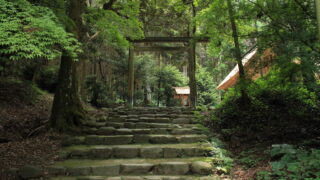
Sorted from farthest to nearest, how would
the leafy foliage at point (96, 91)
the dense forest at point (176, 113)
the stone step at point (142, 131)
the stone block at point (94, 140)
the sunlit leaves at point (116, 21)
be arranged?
the leafy foliage at point (96, 91) < the sunlit leaves at point (116, 21) < the stone step at point (142, 131) < the stone block at point (94, 140) < the dense forest at point (176, 113)

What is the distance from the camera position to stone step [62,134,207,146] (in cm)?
533

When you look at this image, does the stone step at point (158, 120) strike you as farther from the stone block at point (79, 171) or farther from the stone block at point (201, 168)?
the stone block at point (79, 171)

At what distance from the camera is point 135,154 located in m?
4.73

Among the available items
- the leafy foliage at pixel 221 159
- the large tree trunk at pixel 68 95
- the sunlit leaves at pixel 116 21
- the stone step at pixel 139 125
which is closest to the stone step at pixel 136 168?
the leafy foliage at pixel 221 159

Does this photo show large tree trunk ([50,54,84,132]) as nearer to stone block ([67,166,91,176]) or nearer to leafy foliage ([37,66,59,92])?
stone block ([67,166,91,176])

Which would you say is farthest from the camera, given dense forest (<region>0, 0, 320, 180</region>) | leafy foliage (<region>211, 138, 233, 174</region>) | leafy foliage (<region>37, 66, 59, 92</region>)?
leafy foliage (<region>37, 66, 59, 92</region>)

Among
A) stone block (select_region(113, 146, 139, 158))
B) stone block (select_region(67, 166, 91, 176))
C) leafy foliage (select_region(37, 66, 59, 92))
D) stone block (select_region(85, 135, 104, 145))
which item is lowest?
stone block (select_region(67, 166, 91, 176))

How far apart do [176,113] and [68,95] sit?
3.68 metres

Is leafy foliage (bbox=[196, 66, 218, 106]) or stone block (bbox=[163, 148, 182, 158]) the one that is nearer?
stone block (bbox=[163, 148, 182, 158])

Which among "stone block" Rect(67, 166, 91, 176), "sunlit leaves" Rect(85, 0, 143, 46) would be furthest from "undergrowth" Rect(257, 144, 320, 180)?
"sunlit leaves" Rect(85, 0, 143, 46)

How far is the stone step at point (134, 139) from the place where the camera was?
533 cm

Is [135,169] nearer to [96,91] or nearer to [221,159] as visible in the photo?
[221,159]

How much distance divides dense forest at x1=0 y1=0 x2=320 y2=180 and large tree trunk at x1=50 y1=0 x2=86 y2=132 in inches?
1.0

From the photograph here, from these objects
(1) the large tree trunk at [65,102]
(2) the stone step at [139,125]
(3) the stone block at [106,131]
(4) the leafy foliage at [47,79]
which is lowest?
(3) the stone block at [106,131]
